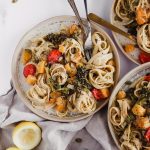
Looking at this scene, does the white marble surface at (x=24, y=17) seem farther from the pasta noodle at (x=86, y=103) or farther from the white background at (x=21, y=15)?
the pasta noodle at (x=86, y=103)

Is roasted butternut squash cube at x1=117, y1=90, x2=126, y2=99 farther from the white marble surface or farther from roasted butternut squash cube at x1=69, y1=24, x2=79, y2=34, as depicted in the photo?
roasted butternut squash cube at x1=69, y1=24, x2=79, y2=34

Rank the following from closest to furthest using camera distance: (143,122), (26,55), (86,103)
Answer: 1. (143,122)
2. (86,103)
3. (26,55)

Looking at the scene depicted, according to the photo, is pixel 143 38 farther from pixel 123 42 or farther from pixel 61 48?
pixel 61 48

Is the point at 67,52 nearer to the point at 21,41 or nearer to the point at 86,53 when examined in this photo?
the point at 86,53

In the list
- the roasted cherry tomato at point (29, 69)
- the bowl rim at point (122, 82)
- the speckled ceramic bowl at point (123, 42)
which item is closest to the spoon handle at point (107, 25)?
the speckled ceramic bowl at point (123, 42)

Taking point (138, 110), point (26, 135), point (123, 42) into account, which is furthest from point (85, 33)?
point (26, 135)
